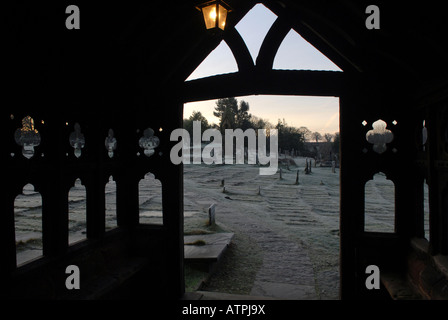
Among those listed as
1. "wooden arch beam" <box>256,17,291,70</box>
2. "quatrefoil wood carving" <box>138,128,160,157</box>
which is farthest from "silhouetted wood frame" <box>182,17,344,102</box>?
"quatrefoil wood carving" <box>138,128,160,157</box>

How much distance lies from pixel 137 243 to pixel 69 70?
3032 mm

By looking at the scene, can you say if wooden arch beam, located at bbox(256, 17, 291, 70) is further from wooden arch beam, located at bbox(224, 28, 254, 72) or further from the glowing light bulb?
the glowing light bulb

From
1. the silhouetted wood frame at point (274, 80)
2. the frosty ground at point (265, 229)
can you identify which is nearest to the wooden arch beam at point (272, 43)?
the silhouetted wood frame at point (274, 80)

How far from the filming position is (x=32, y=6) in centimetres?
267

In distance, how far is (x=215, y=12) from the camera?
3059mm

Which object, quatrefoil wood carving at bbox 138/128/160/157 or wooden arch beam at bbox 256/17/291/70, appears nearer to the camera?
wooden arch beam at bbox 256/17/291/70

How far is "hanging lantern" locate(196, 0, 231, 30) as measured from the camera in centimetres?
304

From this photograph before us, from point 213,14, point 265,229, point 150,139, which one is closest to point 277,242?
point 265,229

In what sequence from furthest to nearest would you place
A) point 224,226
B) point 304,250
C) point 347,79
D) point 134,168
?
point 224,226, point 304,250, point 134,168, point 347,79

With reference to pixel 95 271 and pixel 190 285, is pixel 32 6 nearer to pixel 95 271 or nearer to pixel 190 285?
pixel 95 271

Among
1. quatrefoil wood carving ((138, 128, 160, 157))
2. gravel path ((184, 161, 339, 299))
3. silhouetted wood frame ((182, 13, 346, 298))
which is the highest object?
silhouetted wood frame ((182, 13, 346, 298))

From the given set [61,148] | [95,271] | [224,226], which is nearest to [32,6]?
[61,148]

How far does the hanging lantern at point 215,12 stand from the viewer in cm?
304

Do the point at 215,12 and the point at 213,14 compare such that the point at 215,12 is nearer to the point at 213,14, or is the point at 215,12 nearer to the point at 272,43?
the point at 213,14
